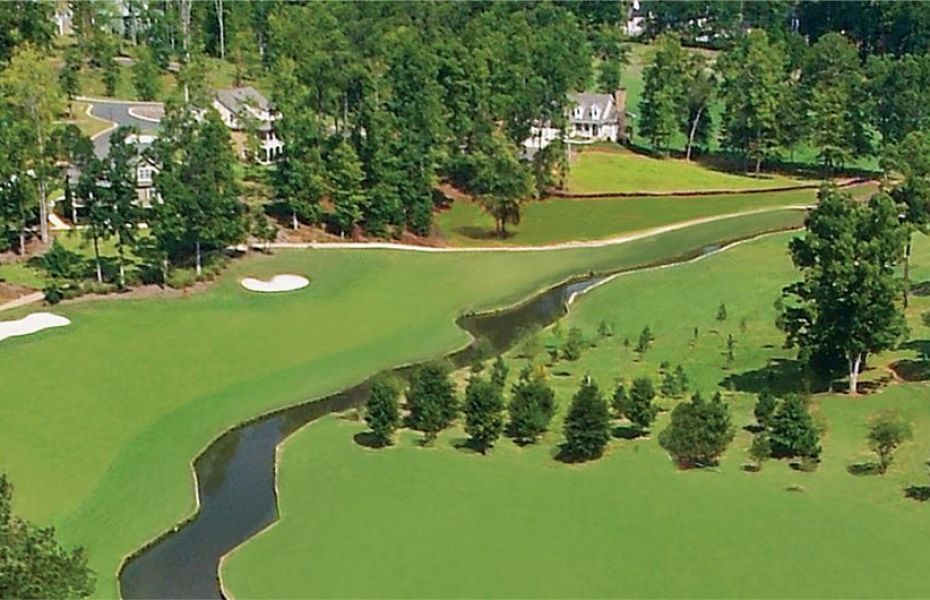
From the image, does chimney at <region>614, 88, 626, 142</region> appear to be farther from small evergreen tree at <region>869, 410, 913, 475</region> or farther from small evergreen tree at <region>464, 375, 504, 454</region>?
small evergreen tree at <region>869, 410, 913, 475</region>

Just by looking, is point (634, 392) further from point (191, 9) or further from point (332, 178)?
point (191, 9)

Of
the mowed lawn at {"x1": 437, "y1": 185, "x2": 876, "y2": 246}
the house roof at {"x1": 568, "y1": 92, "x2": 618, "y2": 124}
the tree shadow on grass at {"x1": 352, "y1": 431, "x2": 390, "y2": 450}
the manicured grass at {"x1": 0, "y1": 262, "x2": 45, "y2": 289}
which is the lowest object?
the tree shadow on grass at {"x1": 352, "y1": 431, "x2": 390, "y2": 450}

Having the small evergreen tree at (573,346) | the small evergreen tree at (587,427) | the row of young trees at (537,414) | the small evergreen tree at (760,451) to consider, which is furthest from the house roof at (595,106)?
the small evergreen tree at (760,451)

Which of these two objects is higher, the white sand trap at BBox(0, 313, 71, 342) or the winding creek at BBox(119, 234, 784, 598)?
the white sand trap at BBox(0, 313, 71, 342)

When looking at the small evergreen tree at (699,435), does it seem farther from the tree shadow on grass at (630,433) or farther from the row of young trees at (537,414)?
the tree shadow on grass at (630,433)

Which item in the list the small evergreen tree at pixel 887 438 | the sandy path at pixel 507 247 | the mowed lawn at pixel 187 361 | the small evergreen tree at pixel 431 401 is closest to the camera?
the small evergreen tree at pixel 887 438

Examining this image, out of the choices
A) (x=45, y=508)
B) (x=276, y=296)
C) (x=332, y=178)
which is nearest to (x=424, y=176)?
(x=332, y=178)

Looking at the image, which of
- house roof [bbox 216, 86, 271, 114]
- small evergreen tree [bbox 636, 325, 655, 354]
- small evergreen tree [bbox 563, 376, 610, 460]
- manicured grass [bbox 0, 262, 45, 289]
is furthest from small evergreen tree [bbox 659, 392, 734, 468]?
house roof [bbox 216, 86, 271, 114]
